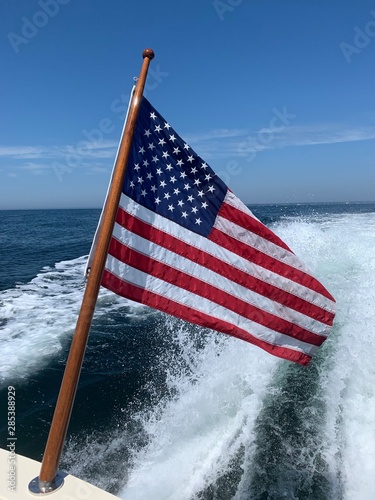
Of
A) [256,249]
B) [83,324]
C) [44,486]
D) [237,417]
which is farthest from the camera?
[237,417]

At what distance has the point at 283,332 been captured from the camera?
406 cm

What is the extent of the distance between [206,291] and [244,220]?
87 cm

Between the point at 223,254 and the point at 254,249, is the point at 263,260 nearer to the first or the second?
the point at 254,249

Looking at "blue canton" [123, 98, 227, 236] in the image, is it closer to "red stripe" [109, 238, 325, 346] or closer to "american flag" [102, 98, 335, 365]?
"american flag" [102, 98, 335, 365]

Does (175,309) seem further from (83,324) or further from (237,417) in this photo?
(237,417)

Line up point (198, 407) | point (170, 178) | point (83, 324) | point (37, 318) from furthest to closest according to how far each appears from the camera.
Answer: point (37, 318)
point (198, 407)
point (170, 178)
point (83, 324)

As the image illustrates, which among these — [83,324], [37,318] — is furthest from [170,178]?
[37,318]

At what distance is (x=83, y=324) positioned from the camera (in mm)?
2709

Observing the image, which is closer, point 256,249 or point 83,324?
point 83,324

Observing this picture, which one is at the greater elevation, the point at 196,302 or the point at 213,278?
the point at 213,278

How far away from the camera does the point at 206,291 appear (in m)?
3.91

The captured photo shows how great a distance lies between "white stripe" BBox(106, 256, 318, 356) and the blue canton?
66cm

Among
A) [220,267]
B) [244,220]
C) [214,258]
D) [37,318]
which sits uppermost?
[244,220]

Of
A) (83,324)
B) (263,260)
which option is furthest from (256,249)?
(83,324)
